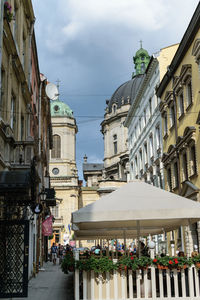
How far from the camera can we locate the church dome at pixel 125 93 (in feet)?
252

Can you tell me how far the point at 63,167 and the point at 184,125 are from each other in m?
51.6

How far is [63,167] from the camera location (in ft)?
239

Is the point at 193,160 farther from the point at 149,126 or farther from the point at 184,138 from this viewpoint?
the point at 149,126

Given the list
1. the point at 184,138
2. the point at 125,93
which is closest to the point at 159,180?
the point at 184,138

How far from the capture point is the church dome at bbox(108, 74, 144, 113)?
3022 inches

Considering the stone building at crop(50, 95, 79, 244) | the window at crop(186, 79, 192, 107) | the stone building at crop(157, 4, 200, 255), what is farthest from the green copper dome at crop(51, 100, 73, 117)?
the window at crop(186, 79, 192, 107)

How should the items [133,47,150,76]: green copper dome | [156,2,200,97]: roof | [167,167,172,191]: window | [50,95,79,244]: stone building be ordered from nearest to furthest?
[156,2,200,97]: roof, [167,167,172,191]: window, [50,95,79,244]: stone building, [133,47,150,76]: green copper dome

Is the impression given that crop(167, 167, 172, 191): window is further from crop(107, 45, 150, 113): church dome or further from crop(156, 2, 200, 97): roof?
crop(107, 45, 150, 113): church dome

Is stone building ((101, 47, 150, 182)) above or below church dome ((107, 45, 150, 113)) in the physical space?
below

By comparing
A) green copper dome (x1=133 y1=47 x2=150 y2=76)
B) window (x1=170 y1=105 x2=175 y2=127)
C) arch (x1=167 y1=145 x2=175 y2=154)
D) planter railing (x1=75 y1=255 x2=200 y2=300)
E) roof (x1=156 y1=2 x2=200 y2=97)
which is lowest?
planter railing (x1=75 y1=255 x2=200 y2=300)

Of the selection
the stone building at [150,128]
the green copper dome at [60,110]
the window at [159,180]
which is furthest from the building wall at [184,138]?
the green copper dome at [60,110]

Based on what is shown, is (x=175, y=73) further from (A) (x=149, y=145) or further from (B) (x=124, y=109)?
(B) (x=124, y=109)

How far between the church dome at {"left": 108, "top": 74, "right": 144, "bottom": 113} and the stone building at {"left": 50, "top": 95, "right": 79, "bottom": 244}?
903 centimetres

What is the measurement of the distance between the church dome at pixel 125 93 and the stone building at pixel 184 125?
49523 millimetres
